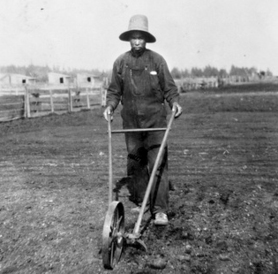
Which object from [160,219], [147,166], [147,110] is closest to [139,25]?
[147,110]

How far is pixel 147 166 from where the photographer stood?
5.05m

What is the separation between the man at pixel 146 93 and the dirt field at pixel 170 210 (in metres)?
0.47

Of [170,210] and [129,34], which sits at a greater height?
[129,34]

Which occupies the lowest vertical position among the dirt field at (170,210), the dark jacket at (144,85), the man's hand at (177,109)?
the dirt field at (170,210)

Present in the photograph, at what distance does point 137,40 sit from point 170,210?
7.08 feet

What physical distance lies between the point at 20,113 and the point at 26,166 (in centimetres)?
1083

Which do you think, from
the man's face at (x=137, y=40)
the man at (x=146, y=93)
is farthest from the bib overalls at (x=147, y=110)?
the man's face at (x=137, y=40)

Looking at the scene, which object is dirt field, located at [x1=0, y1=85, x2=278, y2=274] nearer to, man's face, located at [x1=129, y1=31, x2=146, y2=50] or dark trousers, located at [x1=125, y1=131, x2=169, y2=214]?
dark trousers, located at [x1=125, y1=131, x2=169, y2=214]

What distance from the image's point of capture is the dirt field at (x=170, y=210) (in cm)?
362

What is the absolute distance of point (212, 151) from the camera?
8.52m

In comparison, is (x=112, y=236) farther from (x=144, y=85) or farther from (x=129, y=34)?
(x=129, y=34)

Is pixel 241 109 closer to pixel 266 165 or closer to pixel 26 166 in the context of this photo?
pixel 266 165

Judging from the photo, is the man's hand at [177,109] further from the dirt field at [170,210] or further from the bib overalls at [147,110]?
the dirt field at [170,210]

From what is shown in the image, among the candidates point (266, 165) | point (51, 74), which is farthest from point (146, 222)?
point (51, 74)
